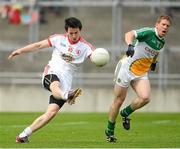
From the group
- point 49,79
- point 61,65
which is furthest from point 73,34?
point 49,79

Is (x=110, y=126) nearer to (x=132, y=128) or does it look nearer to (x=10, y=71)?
(x=132, y=128)

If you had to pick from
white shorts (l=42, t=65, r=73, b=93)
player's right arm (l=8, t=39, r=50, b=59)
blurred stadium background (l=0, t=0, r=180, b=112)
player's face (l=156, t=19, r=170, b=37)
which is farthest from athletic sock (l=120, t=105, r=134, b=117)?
blurred stadium background (l=0, t=0, r=180, b=112)

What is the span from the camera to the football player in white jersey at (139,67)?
16.8 m

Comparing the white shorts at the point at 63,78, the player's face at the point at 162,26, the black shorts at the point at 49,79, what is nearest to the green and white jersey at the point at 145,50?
the player's face at the point at 162,26

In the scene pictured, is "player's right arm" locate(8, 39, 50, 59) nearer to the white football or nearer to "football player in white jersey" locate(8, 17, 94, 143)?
"football player in white jersey" locate(8, 17, 94, 143)

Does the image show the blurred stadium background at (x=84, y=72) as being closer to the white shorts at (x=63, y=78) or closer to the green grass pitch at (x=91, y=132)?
the green grass pitch at (x=91, y=132)

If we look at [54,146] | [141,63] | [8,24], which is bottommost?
[54,146]

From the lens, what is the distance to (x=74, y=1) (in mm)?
31016

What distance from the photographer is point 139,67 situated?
17141mm

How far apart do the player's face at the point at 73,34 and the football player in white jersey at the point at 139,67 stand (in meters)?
1.23

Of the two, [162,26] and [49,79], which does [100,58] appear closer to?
[49,79]

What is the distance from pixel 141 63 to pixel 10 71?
543 inches

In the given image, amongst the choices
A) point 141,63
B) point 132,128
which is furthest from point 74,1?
point 141,63

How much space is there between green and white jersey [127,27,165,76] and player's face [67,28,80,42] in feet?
4.35
